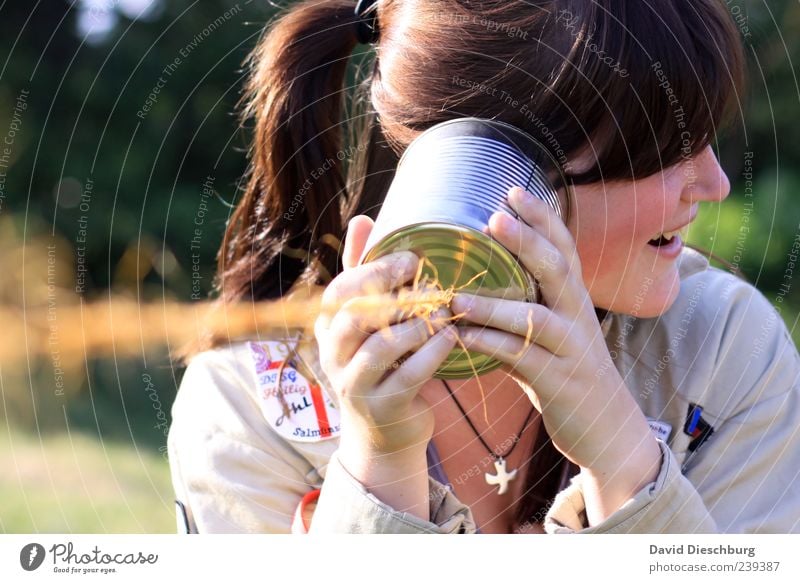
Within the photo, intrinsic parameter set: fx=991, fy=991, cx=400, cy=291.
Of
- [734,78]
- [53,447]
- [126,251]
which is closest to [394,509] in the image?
[734,78]

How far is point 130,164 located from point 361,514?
2.32 metres

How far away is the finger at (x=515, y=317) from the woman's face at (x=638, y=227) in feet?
0.67

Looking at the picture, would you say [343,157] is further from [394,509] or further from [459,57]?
[394,509]

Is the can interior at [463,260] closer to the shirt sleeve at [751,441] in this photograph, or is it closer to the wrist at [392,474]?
the wrist at [392,474]

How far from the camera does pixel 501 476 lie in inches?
43.9

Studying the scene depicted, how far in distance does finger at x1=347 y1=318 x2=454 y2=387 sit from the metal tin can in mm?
41

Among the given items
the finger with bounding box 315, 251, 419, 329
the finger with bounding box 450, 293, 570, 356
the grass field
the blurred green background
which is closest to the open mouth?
the finger with bounding box 450, 293, 570, 356

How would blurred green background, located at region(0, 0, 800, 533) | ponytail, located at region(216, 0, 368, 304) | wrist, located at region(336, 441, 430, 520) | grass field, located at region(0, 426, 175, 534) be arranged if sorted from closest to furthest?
wrist, located at region(336, 441, 430, 520) → ponytail, located at region(216, 0, 368, 304) → grass field, located at region(0, 426, 175, 534) → blurred green background, located at region(0, 0, 800, 533)

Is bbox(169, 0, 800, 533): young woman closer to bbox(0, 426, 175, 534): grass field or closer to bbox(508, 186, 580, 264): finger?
bbox(508, 186, 580, 264): finger

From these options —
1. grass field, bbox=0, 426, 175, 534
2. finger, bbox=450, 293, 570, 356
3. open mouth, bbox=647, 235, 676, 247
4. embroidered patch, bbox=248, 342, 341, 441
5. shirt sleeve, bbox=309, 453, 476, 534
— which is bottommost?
grass field, bbox=0, 426, 175, 534

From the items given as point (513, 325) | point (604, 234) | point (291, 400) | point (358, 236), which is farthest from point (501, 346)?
point (291, 400)

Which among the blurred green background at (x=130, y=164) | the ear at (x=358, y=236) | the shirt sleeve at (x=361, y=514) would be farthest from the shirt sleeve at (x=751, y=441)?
the blurred green background at (x=130, y=164)

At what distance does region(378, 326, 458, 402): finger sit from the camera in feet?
2.48

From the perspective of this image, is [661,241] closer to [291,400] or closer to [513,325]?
[513,325]
